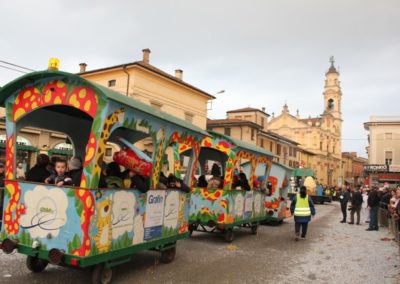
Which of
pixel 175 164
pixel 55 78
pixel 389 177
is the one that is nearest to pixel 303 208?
pixel 175 164

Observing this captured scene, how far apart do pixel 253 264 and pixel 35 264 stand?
13.9 ft

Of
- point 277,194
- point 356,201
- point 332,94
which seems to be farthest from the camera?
point 332,94

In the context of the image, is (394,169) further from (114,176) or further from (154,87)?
(114,176)

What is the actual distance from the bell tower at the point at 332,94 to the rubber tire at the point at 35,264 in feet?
285

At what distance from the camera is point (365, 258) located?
9727mm

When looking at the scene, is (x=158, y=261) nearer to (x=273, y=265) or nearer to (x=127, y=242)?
(x=127, y=242)

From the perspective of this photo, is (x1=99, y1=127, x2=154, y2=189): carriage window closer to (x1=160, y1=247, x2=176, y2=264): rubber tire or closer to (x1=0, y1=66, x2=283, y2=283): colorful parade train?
(x1=0, y1=66, x2=283, y2=283): colorful parade train

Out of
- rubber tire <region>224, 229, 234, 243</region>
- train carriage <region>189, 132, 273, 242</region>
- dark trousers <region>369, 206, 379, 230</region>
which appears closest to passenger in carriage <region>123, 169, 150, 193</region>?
train carriage <region>189, 132, 273, 242</region>

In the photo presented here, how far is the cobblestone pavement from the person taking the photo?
267 inches

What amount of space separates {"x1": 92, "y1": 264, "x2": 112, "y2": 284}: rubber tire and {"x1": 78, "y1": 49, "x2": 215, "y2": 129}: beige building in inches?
1008

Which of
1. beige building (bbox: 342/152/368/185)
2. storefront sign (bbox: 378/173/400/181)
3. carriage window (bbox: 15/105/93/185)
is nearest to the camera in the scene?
carriage window (bbox: 15/105/93/185)

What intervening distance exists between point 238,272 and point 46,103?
4.54 meters

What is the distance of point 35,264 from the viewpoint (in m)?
6.61

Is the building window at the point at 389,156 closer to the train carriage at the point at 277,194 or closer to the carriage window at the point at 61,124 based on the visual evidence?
the train carriage at the point at 277,194
